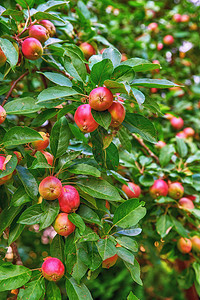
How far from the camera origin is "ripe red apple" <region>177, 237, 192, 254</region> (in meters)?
1.25

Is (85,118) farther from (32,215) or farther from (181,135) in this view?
(181,135)

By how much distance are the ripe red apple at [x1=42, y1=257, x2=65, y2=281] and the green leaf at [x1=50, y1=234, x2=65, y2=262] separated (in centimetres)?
4

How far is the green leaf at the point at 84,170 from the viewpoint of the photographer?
29.8 inches

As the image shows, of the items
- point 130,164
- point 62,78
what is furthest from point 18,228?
→ point 130,164

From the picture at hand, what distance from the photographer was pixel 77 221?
0.72 m

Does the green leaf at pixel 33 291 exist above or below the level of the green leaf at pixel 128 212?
below

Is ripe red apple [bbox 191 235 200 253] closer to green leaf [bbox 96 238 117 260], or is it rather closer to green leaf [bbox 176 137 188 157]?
green leaf [bbox 176 137 188 157]

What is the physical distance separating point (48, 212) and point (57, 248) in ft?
0.49

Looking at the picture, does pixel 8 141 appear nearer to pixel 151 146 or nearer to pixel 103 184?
pixel 103 184

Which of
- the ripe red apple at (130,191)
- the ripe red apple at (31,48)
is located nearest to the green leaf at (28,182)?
the ripe red apple at (31,48)

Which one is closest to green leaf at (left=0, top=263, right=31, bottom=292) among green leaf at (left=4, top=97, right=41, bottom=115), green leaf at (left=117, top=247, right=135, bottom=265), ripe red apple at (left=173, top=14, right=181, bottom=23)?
green leaf at (left=117, top=247, right=135, bottom=265)

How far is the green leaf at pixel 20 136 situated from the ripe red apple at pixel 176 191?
0.72 metres

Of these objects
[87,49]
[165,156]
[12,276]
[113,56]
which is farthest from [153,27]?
[12,276]

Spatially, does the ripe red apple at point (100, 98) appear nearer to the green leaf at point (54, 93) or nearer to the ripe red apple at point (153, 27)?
the green leaf at point (54, 93)
